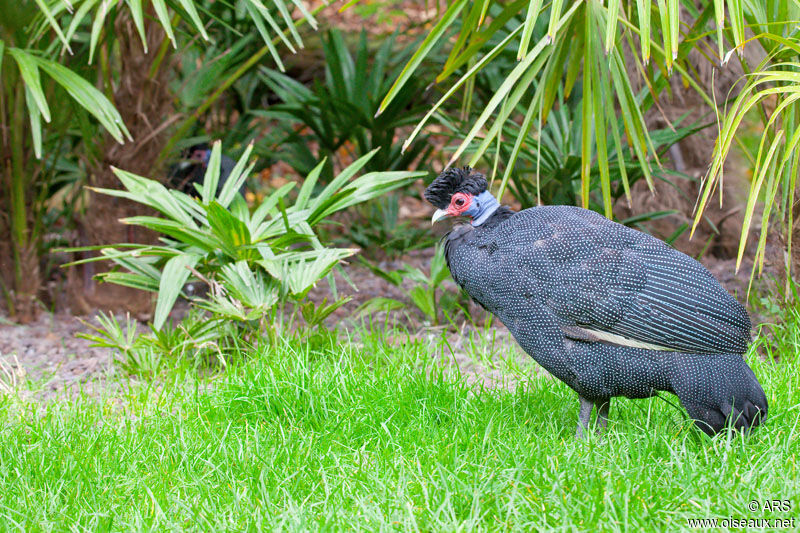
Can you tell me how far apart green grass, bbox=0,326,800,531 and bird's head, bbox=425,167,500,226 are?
2.22 ft

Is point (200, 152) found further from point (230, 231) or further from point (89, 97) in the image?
point (230, 231)

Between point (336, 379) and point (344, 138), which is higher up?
point (344, 138)

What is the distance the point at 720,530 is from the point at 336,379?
158 cm

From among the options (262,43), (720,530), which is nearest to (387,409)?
(720,530)

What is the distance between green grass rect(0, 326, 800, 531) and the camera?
218cm

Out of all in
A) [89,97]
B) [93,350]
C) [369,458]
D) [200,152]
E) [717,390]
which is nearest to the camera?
[717,390]

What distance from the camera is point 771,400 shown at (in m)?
2.92

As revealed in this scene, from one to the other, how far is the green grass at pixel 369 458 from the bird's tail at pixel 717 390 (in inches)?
3.3

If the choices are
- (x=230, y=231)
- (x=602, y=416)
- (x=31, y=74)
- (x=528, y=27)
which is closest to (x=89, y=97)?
(x=31, y=74)

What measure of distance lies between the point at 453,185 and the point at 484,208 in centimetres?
13

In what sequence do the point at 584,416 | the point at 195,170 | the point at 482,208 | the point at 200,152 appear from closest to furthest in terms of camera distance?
the point at 584,416 < the point at 482,208 < the point at 195,170 < the point at 200,152

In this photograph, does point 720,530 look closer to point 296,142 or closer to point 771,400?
point 771,400

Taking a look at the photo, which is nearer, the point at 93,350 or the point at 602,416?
the point at 602,416

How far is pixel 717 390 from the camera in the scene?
2467 millimetres
